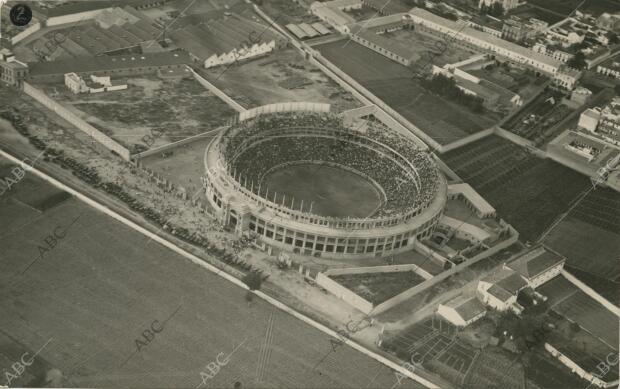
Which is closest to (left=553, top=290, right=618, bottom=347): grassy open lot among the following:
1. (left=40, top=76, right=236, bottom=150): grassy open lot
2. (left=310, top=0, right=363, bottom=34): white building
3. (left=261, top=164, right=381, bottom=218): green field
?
(left=261, top=164, right=381, bottom=218): green field

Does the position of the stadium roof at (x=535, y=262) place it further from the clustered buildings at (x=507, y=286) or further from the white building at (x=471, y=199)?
the white building at (x=471, y=199)

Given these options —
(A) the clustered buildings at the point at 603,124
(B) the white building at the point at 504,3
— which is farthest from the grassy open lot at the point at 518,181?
(B) the white building at the point at 504,3

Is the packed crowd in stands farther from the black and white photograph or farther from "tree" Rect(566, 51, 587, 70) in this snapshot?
"tree" Rect(566, 51, 587, 70)

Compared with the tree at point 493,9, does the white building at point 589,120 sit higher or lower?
higher

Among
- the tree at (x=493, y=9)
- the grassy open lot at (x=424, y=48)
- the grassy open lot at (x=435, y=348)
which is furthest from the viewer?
the tree at (x=493, y=9)

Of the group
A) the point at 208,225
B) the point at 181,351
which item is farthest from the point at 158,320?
the point at 208,225

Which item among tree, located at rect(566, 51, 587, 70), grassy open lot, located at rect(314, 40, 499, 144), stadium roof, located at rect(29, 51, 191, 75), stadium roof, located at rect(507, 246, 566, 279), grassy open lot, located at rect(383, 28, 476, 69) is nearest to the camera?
stadium roof, located at rect(507, 246, 566, 279)

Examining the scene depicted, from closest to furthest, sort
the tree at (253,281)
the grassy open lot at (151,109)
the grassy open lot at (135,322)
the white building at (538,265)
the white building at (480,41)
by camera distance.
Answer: the grassy open lot at (135,322) → the tree at (253,281) → the white building at (538,265) → the grassy open lot at (151,109) → the white building at (480,41)
